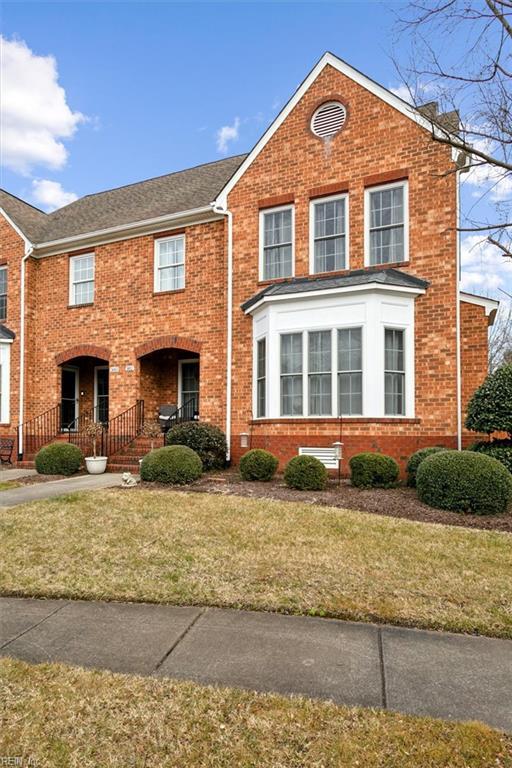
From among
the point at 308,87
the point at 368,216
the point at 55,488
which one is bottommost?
the point at 55,488

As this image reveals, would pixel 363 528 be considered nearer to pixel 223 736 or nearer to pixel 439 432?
pixel 223 736

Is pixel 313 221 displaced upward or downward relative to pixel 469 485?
upward

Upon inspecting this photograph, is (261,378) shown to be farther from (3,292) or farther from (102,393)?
(3,292)

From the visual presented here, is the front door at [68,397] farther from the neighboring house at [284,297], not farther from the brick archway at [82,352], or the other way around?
the brick archway at [82,352]

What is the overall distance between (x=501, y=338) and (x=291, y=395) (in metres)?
28.2

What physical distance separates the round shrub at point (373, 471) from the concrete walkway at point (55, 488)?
470cm

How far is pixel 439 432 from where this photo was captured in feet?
36.6

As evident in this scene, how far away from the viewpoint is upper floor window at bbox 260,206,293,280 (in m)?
13.1

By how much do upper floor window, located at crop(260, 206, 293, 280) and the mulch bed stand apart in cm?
530

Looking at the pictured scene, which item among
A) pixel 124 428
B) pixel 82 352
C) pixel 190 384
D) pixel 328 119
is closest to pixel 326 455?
pixel 190 384

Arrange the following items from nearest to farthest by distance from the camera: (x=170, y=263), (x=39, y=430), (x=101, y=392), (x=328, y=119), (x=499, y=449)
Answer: (x=499, y=449)
(x=328, y=119)
(x=170, y=263)
(x=39, y=430)
(x=101, y=392)

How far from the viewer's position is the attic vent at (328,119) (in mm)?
12656

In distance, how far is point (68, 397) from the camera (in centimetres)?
1734

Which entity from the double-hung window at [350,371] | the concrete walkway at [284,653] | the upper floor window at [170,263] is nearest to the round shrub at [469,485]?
the double-hung window at [350,371]
